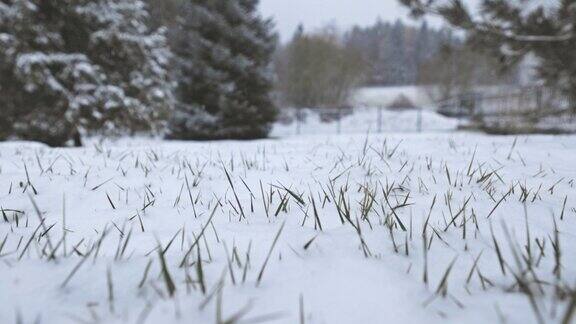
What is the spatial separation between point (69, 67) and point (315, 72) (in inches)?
840

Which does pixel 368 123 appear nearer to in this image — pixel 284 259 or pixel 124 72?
pixel 124 72

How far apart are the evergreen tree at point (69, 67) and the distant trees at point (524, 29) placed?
794 cm

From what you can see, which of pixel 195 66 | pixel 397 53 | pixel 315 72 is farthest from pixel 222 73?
pixel 397 53

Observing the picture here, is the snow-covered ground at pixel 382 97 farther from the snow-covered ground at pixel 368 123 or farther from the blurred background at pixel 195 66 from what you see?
the blurred background at pixel 195 66

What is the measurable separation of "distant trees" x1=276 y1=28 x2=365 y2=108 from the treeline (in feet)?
47.3

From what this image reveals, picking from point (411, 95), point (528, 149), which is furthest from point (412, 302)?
point (411, 95)

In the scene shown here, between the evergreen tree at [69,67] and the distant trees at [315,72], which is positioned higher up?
the distant trees at [315,72]

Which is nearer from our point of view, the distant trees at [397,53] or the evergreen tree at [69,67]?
the evergreen tree at [69,67]

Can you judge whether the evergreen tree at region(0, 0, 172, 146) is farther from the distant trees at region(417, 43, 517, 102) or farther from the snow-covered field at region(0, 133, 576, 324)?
the distant trees at region(417, 43, 517, 102)

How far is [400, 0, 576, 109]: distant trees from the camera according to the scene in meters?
3.41

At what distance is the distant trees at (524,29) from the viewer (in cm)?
341

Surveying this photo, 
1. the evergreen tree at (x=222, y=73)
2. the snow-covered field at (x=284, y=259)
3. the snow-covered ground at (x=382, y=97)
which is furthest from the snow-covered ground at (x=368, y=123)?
the snow-covered field at (x=284, y=259)

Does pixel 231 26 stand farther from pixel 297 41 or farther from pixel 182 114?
pixel 297 41

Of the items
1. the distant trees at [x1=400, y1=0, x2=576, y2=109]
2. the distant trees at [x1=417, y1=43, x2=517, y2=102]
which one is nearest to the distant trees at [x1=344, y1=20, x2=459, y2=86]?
the distant trees at [x1=417, y1=43, x2=517, y2=102]
